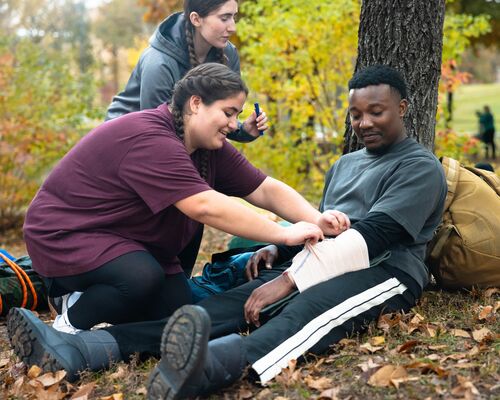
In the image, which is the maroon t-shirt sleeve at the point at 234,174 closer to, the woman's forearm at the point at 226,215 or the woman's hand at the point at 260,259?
the woman's hand at the point at 260,259

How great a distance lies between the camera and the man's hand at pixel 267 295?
154 inches

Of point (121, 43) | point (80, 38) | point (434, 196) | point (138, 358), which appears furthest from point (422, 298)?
point (80, 38)

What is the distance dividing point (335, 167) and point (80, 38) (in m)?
45.7

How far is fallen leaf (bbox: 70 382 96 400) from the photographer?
3.46 m

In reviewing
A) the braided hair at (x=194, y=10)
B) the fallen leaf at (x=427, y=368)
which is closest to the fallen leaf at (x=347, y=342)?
the fallen leaf at (x=427, y=368)

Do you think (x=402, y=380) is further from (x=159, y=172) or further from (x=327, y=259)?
(x=159, y=172)

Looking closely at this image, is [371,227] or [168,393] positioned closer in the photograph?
[168,393]

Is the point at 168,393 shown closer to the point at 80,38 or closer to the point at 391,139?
the point at 391,139

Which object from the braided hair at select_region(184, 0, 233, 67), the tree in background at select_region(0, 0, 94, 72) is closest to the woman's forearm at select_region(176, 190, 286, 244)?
the braided hair at select_region(184, 0, 233, 67)

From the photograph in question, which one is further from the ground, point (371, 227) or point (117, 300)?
point (371, 227)

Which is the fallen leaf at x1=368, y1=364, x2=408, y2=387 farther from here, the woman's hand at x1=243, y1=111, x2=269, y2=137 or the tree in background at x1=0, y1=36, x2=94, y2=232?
the tree in background at x1=0, y1=36, x2=94, y2=232

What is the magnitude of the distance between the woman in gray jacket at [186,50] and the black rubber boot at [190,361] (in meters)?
1.91

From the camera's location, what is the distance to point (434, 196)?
13.4 feet

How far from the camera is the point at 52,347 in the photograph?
3553 mm
